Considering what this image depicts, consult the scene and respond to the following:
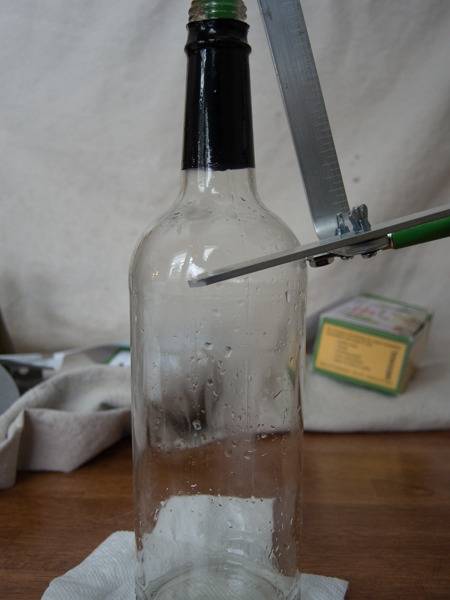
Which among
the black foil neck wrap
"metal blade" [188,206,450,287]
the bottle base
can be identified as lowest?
the bottle base

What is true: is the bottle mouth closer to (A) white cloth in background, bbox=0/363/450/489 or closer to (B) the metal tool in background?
(B) the metal tool in background

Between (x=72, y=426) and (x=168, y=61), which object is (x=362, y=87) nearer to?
(x=168, y=61)

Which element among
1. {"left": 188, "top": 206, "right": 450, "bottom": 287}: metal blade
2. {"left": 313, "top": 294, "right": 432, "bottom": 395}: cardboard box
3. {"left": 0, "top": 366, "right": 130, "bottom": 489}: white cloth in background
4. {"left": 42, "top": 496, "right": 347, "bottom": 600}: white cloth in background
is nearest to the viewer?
{"left": 188, "top": 206, "right": 450, "bottom": 287}: metal blade

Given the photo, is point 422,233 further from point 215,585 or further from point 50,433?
point 50,433

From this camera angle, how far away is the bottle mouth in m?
0.37

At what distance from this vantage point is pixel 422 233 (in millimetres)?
338

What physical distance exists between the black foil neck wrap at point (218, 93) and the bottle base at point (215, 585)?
0.86 feet

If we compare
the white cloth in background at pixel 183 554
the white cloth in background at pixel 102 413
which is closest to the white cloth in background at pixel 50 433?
the white cloth in background at pixel 102 413

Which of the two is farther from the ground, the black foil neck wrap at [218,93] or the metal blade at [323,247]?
the black foil neck wrap at [218,93]

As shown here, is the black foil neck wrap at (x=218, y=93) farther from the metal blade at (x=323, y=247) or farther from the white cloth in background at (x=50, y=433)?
the white cloth in background at (x=50, y=433)

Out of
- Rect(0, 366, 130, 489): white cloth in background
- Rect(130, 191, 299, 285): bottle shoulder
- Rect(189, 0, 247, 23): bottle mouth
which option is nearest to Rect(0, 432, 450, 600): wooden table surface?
Rect(0, 366, 130, 489): white cloth in background

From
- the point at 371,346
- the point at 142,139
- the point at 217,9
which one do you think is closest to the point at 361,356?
the point at 371,346

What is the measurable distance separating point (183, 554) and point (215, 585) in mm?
36

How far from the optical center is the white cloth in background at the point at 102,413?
63 centimetres
